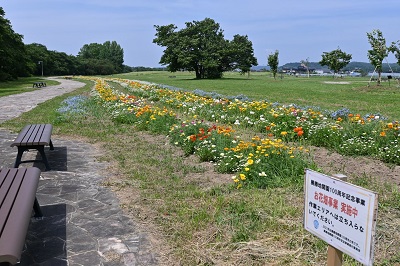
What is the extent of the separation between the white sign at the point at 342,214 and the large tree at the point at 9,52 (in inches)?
1811

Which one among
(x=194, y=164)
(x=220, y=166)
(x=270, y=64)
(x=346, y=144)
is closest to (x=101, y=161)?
(x=194, y=164)

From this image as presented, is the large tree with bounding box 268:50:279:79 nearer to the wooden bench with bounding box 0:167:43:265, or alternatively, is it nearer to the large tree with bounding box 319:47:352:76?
the large tree with bounding box 319:47:352:76

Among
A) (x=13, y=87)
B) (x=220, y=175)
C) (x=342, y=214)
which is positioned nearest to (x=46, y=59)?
(x=13, y=87)

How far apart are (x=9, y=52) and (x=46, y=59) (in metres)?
34.9

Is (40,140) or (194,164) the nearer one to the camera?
(40,140)

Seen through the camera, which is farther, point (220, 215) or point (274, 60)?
point (274, 60)

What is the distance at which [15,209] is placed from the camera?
300 cm

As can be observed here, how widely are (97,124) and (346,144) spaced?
672 cm

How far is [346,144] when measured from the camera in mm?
6051

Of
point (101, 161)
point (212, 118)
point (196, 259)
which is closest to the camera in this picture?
point (196, 259)

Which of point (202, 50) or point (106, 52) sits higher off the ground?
point (106, 52)

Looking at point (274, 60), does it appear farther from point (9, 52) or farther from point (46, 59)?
point (46, 59)

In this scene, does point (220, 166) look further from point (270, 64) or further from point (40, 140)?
point (270, 64)

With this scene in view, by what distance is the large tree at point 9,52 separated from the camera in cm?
4356
